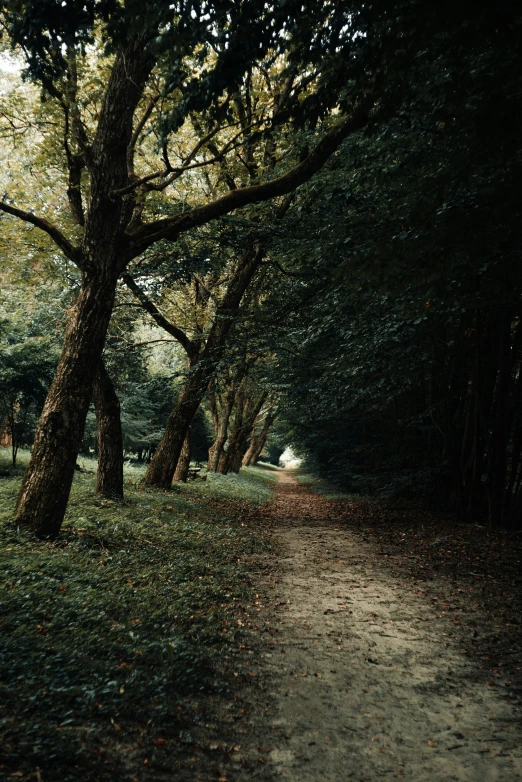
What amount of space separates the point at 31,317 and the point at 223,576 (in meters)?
11.2

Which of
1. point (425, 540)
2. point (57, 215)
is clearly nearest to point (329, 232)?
point (57, 215)

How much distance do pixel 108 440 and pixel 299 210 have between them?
686cm

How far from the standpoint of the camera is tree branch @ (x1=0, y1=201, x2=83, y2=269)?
548 centimetres

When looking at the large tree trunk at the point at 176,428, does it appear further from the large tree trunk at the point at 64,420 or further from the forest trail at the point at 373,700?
the forest trail at the point at 373,700

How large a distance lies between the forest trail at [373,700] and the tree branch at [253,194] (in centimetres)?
523

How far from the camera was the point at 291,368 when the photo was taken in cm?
1320

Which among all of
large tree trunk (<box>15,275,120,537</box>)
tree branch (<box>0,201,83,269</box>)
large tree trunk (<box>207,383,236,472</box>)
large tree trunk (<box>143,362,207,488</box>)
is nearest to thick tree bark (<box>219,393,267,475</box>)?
large tree trunk (<box>207,383,236,472</box>)

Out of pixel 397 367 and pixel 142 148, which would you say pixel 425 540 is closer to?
pixel 397 367

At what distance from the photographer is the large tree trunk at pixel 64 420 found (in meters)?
5.82

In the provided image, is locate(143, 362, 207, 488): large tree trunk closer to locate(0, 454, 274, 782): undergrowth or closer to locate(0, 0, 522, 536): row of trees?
locate(0, 0, 522, 536): row of trees

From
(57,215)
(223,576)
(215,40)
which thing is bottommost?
(223,576)

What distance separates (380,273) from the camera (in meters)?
5.36

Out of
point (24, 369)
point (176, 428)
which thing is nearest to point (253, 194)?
point (176, 428)

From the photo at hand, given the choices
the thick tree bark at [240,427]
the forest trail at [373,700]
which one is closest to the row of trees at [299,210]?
the forest trail at [373,700]
